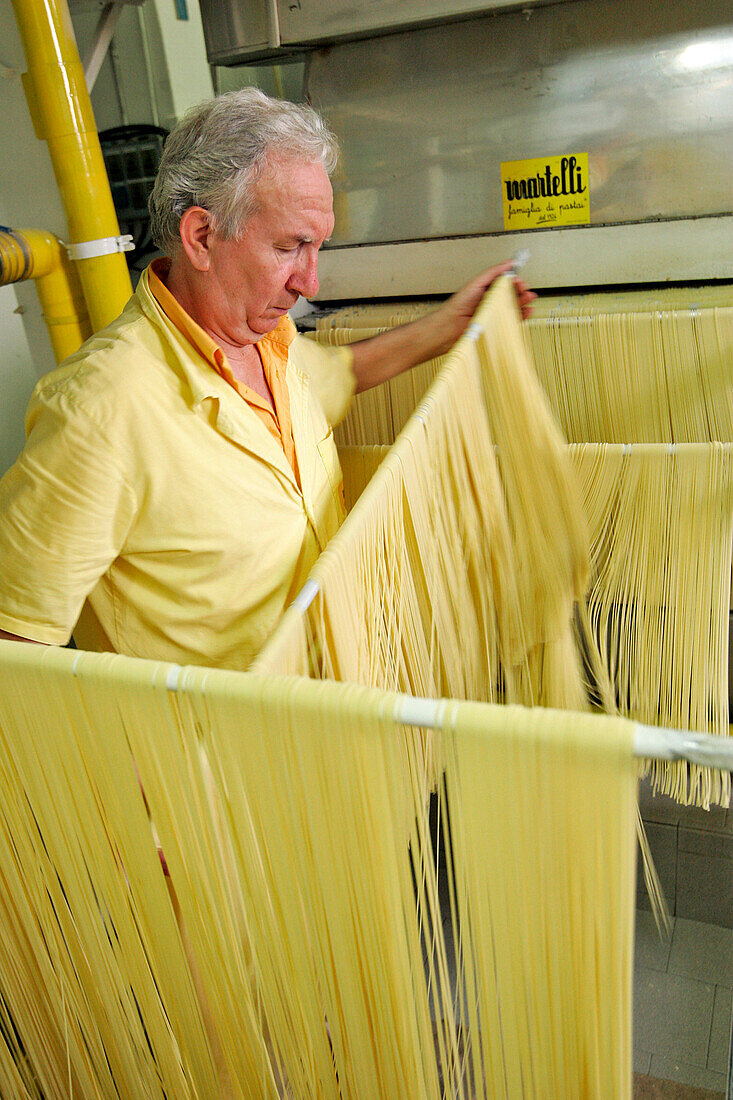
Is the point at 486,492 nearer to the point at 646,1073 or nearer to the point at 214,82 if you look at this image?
the point at 646,1073

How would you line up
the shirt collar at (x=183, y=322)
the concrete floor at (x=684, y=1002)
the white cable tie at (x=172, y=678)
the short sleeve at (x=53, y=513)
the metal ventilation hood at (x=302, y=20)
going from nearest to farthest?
the white cable tie at (x=172, y=678), the short sleeve at (x=53, y=513), the shirt collar at (x=183, y=322), the concrete floor at (x=684, y=1002), the metal ventilation hood at (x=302, y=20)

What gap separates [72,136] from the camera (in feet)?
5.34

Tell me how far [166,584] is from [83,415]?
26 cm

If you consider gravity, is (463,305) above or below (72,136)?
below

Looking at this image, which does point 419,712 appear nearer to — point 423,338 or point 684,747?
point 684,747

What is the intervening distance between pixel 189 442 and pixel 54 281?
89cm

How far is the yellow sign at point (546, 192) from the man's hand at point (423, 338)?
0.29 meters

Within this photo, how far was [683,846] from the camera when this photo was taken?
1.81 m

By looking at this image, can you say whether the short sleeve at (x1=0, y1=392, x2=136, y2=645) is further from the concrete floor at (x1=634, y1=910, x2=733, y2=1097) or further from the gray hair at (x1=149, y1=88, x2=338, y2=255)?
the concrete floor at (x1=634, y1=910, x2=733, y2=1097)

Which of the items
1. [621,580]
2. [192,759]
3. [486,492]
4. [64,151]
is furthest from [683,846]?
[64,151]

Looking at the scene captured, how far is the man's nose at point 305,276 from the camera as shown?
116 centimetres

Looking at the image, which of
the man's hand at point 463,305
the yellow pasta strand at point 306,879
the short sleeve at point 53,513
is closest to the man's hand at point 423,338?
the man's hand at point 463,305

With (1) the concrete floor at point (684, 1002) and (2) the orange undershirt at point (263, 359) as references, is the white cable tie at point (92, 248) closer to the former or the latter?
(2) the orange undershirt at point (263, 359)

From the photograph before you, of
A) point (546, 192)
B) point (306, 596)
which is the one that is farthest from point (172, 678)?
point (546, 192)
